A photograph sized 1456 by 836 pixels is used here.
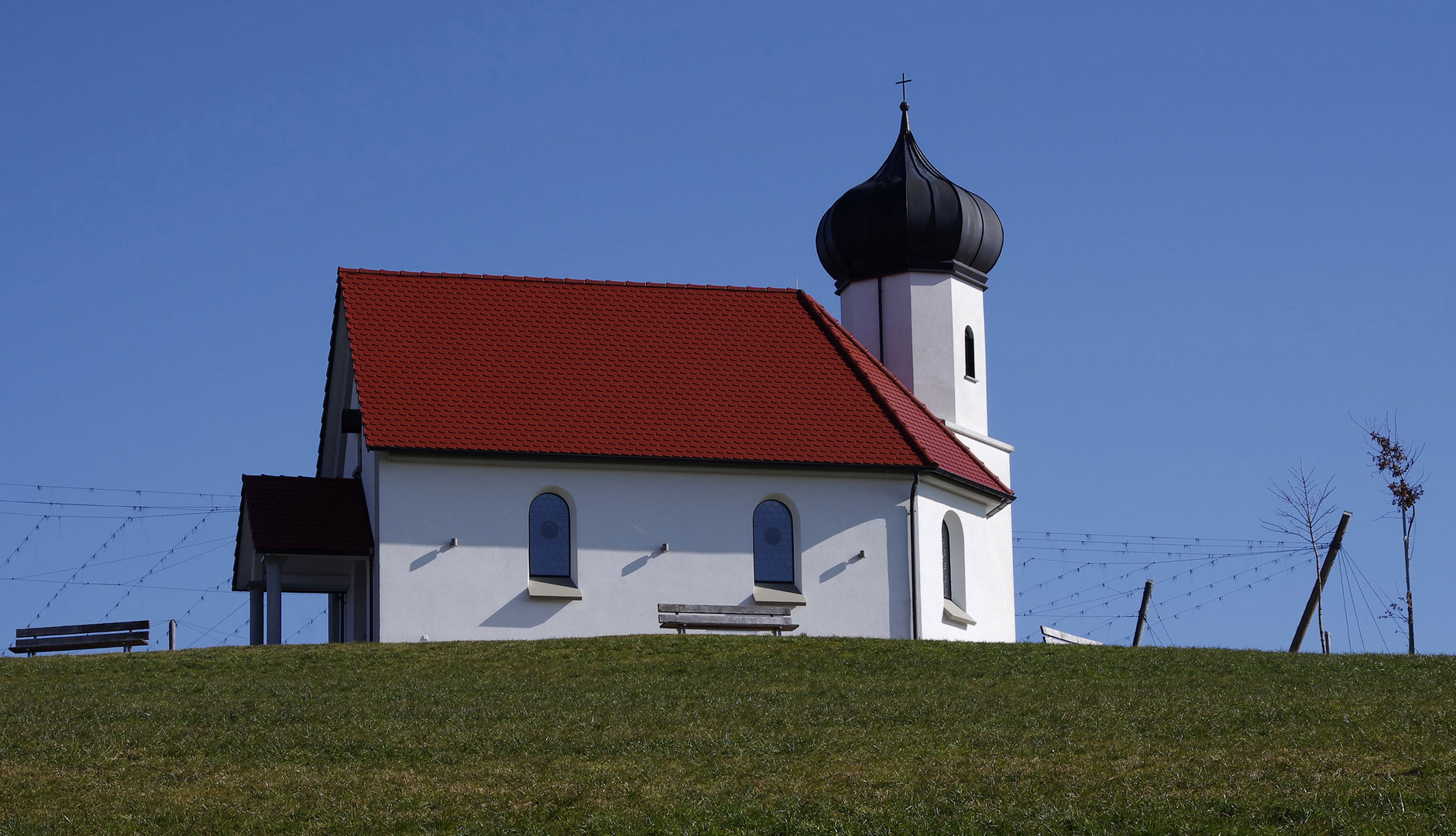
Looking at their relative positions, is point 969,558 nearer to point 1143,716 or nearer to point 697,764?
point 1143,716

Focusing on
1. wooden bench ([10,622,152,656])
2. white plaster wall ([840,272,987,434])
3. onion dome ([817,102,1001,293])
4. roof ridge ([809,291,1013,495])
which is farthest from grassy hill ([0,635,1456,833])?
onion dome ([817,102,1001,293])

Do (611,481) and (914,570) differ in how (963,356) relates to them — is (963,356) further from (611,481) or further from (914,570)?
(611,481)

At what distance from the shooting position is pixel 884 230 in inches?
1500

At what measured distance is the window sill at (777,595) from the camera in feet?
102

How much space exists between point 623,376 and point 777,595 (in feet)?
16.6

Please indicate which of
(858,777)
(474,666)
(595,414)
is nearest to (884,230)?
(595,414)

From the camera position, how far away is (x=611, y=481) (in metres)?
31.2

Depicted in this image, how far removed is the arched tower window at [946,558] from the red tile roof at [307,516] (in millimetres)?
10277

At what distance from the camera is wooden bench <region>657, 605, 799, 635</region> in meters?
27.9

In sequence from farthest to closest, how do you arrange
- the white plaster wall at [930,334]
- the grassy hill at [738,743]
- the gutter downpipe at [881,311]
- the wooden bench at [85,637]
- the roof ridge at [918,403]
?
the gutter downpipe at [881,311] → the white plaster wall at [930,334] → the roof ridge at [918,403] → the wooden bench at [85,637] → the grassy hill at [738,743]

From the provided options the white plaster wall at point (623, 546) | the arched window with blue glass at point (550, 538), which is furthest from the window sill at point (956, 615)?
the arched window with blue glass at point (550, 538)

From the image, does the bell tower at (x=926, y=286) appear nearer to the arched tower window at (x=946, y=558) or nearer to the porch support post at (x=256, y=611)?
the arched tower window at (x=946, y=558)

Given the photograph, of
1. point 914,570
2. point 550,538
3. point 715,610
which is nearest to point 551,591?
point 550,538

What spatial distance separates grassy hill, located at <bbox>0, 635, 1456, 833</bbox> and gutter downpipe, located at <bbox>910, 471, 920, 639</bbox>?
6.23 meters
